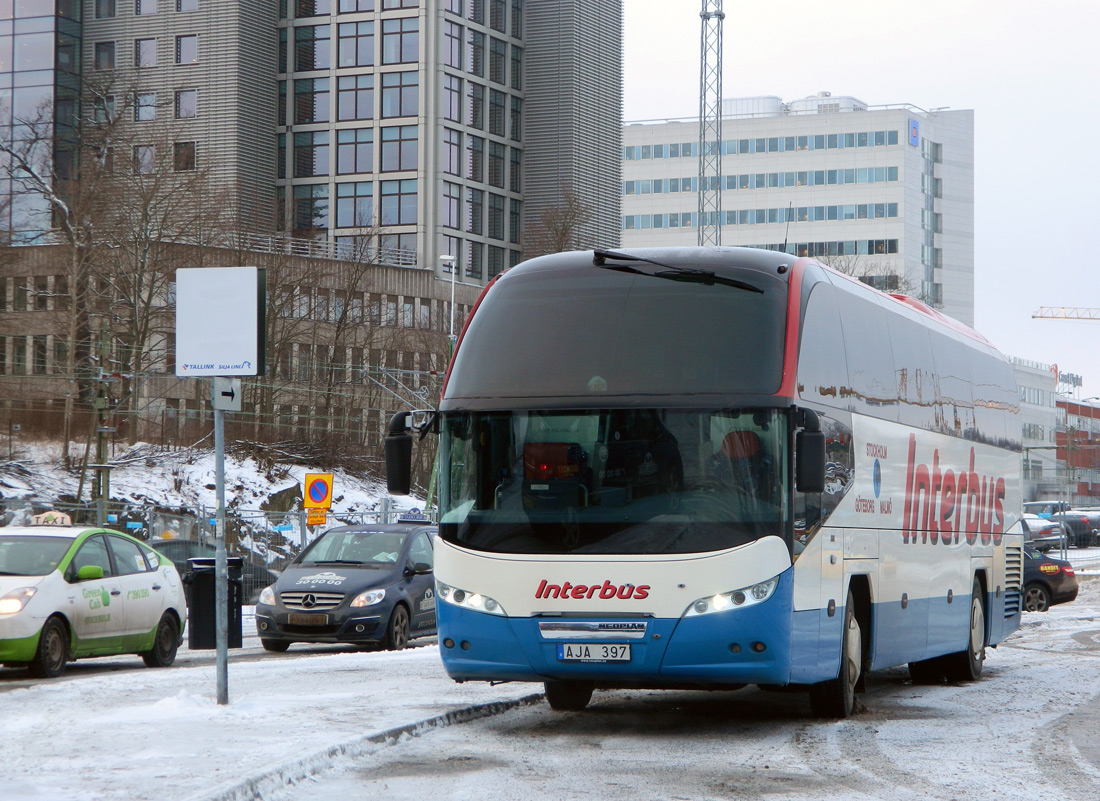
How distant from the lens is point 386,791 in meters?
8.78

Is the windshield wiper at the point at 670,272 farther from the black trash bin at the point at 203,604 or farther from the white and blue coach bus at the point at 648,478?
the black trash bin at the point at 203,604

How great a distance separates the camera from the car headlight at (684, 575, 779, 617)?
36.1ft

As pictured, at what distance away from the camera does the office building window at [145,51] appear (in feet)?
272

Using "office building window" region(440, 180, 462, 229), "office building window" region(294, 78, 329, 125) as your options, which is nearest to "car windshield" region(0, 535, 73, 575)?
"office building window" region(440, 180, 462, 229)

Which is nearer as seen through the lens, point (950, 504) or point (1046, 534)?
point (950, 504)

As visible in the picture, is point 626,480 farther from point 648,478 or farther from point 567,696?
point 567,696

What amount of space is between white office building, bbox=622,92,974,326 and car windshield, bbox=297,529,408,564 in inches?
4111

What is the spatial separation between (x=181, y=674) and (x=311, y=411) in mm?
48180

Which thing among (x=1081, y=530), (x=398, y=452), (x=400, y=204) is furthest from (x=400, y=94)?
(x=398, y=452)

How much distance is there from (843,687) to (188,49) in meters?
76.4

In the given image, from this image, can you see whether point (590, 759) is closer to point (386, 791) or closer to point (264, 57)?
point (386, 791)

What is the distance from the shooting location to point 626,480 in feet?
36.8

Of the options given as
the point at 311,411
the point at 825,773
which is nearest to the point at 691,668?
the point at 825,773

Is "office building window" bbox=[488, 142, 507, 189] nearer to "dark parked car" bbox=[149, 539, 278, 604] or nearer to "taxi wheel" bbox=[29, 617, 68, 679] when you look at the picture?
"dark parked car" bbox=[149, 539, 278, 604]
